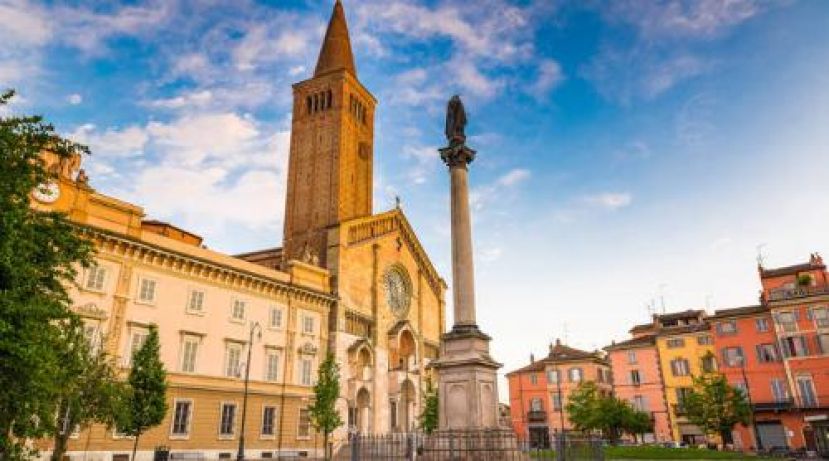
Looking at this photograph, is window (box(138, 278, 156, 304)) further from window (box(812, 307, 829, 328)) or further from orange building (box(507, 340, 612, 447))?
window (box(812, 307, 829, 328))

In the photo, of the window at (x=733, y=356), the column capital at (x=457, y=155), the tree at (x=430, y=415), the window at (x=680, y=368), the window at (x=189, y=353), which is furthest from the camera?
the window at (x=680, y=368)

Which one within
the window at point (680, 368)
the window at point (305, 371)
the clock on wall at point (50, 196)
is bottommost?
the window at point (305, 371)

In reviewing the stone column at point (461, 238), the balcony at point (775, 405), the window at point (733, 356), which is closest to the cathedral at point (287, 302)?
the stone column at point (461, 238)

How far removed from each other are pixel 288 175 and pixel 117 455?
34.3 meters

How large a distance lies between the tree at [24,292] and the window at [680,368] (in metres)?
53.3

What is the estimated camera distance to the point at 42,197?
26875mm

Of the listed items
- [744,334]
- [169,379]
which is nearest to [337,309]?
[169,379]

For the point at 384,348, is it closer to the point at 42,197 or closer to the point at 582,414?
the point at 582,414

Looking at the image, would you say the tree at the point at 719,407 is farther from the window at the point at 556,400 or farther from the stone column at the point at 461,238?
the stone column at the point at 461,238

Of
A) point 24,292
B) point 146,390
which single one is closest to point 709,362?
point 146,390

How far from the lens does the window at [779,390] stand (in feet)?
148

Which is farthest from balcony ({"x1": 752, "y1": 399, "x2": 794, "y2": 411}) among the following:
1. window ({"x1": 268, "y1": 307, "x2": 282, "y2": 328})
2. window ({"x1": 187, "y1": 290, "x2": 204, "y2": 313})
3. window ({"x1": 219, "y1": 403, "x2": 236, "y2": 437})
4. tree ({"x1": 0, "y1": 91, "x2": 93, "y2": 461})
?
tree ({"x1": 0, "y1": 91, "x2": 93, "y2": 461})

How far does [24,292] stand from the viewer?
1212 centimetres

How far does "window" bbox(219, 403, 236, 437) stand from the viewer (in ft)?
108
